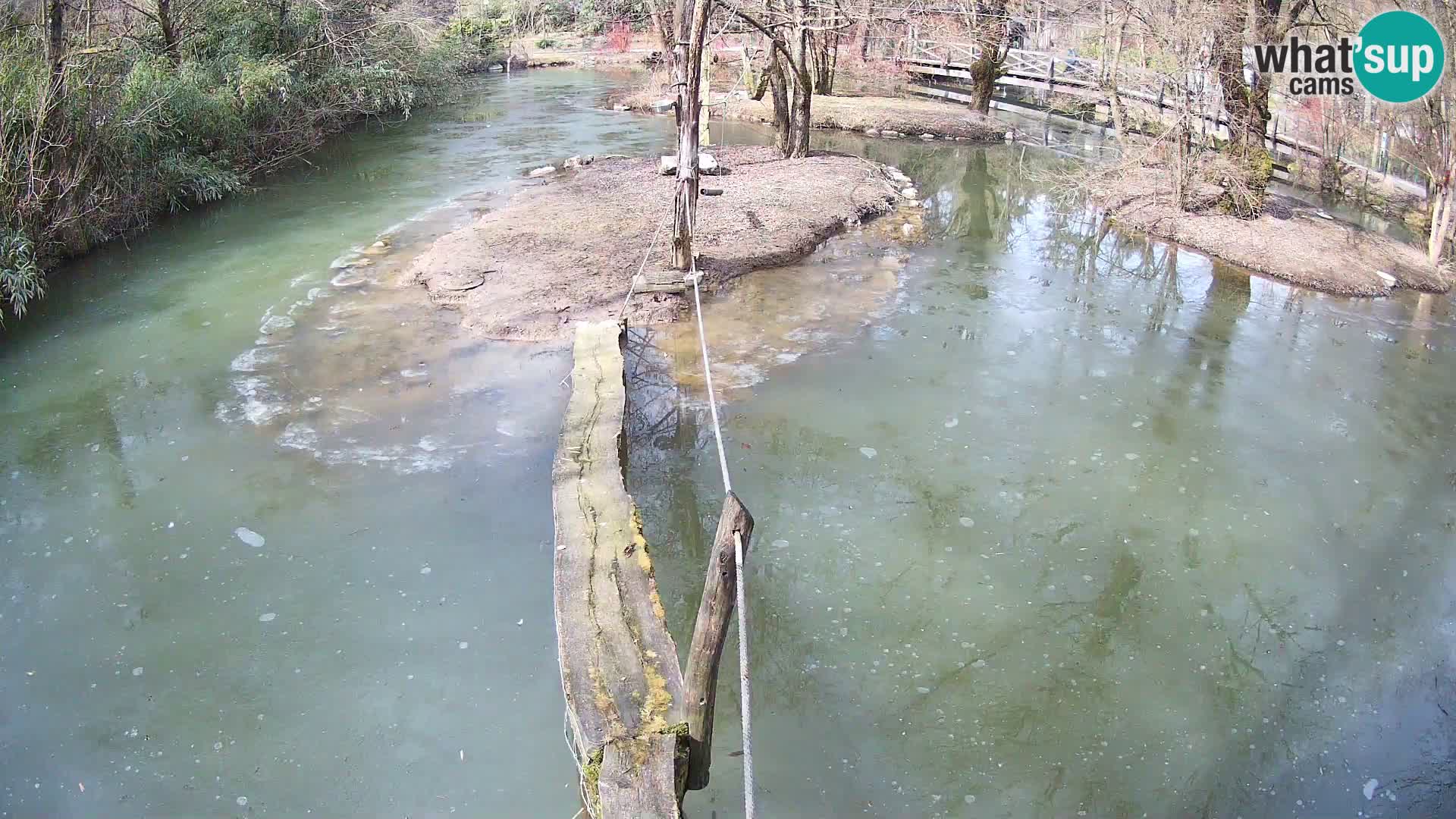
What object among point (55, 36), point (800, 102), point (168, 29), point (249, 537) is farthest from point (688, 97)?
point (168, 29)

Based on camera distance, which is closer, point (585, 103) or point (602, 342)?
point (602, 342)

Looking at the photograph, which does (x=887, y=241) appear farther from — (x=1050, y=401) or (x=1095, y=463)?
(x=1095, y=463)

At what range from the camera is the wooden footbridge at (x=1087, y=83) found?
434 inches

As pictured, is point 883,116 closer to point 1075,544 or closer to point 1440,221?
point 1440,221

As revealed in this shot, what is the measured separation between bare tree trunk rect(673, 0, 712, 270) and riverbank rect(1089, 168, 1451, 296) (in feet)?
19.0

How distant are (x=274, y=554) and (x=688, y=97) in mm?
4860

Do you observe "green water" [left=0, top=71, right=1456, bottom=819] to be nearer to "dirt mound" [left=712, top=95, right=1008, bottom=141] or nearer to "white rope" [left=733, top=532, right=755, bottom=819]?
"white rope" [left=733, top=532, right=755, bottom=819]

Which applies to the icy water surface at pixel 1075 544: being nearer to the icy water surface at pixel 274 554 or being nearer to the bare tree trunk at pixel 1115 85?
the icy water surface at pixel 274 554

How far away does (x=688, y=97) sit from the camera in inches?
316

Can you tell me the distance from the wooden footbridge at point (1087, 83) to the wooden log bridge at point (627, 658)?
372 inches

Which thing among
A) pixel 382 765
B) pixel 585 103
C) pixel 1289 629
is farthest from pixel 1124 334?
pixel 585 103

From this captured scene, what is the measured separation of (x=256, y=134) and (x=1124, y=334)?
12.0 m

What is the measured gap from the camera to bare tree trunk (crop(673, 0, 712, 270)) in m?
7.82

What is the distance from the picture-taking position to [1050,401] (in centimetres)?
693
